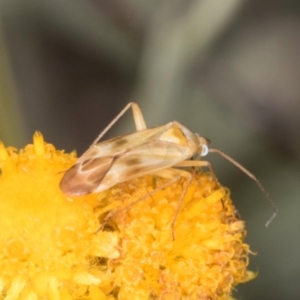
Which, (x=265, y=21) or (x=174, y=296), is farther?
(x=265, y=21)

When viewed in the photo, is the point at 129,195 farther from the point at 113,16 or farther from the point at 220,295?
the point at 113,16

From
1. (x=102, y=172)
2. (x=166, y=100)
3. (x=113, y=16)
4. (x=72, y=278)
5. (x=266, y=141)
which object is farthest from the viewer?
(x=113, y=16)

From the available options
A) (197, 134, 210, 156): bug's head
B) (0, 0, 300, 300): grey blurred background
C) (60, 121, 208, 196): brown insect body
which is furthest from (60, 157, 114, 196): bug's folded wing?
(0, 0, 300, 300): grey blurred background

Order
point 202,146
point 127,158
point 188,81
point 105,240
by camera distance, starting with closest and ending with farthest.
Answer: point 105,240
point 127,158
point 202,146
point 188,81

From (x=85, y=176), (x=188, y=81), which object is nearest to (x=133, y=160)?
(x=85, y=176)

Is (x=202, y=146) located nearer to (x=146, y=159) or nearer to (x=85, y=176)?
(x=146, y=159)

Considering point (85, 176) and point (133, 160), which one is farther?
point (133, 160)

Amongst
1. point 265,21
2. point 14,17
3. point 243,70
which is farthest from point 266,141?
point 14,17
